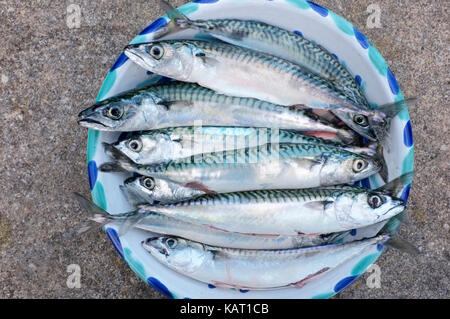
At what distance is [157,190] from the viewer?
1.78 m

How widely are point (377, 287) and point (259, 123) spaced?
105 centimetres

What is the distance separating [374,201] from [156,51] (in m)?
0.98

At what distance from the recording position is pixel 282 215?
1735 millimetres

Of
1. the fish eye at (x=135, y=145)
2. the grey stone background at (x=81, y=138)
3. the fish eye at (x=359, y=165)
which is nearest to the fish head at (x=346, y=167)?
the fish eye at (x=359, y=165)

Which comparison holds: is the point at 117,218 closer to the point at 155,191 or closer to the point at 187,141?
the point at 155,191

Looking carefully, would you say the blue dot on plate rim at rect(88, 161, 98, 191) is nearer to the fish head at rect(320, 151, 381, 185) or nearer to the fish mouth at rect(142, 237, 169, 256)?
the fish mouth at rect(142, 237, 169, 256)

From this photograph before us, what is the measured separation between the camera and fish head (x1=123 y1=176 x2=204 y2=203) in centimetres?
176

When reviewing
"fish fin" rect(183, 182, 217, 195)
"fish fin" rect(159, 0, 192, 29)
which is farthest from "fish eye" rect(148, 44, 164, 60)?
"fish fin" rect(183, 182, 217, 195)

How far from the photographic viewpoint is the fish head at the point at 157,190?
1.76 meters

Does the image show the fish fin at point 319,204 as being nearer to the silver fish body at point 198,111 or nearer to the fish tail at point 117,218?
the silver fish body at point 198,111

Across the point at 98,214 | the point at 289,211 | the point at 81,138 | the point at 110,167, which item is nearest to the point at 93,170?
the point at 110,167

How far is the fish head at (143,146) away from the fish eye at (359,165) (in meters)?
0.70

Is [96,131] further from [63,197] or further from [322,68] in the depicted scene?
[322,68]
